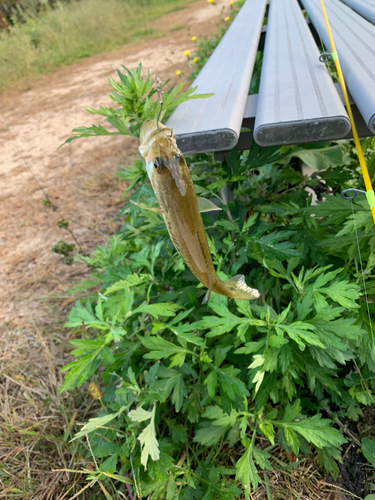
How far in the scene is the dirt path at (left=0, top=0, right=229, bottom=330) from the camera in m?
3.08

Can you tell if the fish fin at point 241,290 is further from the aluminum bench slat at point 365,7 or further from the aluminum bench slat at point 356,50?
the aluminum bench slat at point 365,7

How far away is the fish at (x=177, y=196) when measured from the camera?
0.81m

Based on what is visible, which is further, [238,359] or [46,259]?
[46,259]

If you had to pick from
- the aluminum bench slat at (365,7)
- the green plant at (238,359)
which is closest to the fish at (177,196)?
the green plant at (238,359)

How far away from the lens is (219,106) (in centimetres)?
138

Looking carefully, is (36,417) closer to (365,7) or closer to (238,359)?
(238,359)

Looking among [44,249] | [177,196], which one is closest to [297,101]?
[177,196]

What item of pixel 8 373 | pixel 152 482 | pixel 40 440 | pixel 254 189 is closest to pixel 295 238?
pixel 254 189

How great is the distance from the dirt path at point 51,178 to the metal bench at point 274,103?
1.73 metres

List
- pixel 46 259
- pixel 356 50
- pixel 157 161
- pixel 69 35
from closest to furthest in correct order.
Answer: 1. pixel 157 161
2. pixel 356 50
3. pixel 46 259
4. pixel 69 35

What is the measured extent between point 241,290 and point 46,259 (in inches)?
108

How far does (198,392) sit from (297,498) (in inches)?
23.6

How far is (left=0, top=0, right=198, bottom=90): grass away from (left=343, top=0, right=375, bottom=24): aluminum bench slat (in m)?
8.82

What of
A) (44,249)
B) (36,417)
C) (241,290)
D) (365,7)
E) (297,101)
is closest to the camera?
(241,290)
